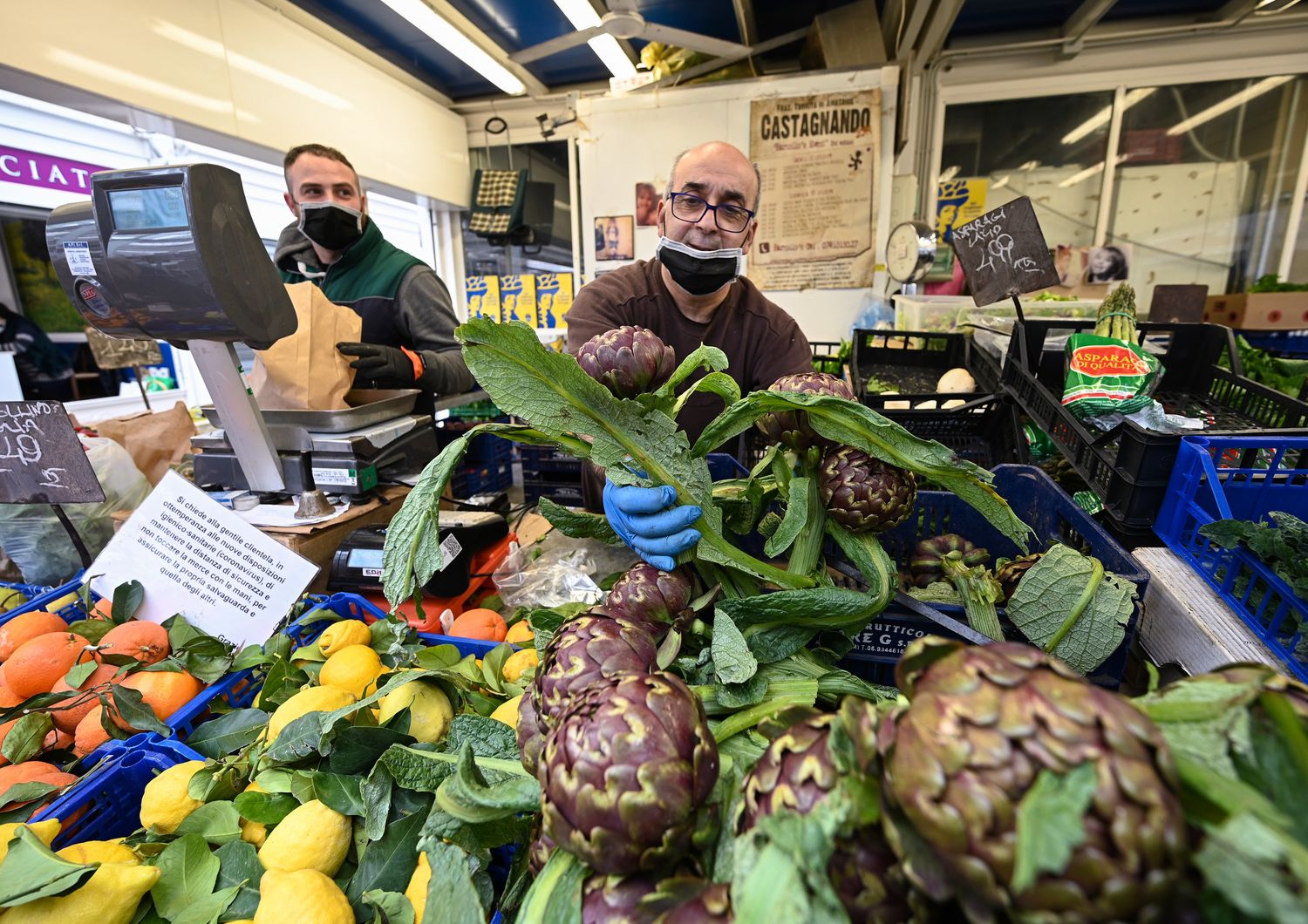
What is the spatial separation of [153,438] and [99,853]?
158 centimetres

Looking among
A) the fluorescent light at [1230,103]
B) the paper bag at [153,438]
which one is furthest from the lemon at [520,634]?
the fluorescent light at [1230,103]

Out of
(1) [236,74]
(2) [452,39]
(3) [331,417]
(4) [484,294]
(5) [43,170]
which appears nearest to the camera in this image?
(3) [331,417]

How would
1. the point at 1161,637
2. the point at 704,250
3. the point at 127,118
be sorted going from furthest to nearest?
the point at 127,118 → the point at 704,250 → the point at 1161,637

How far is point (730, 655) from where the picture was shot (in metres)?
0.62

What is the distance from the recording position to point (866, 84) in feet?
11.4

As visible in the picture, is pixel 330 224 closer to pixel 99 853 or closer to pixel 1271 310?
pixel 99 853

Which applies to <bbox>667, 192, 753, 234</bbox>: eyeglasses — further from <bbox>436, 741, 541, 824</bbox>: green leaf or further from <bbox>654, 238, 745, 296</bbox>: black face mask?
<bbox>436, 741, 541, 824</bbox>: green leaf

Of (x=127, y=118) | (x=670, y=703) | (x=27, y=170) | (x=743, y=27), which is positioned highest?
(x=743, y=27)

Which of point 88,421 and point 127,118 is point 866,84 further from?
point 88,421

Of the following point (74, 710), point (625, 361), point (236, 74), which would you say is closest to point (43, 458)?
point (74, 710)

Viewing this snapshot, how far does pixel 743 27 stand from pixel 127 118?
337 cm

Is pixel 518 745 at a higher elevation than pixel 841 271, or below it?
below

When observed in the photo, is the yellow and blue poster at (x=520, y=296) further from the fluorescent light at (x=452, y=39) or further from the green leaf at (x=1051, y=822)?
the green leaf at (x=1051, y=822)

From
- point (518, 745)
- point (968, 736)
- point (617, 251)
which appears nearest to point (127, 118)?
point (617, 251)
